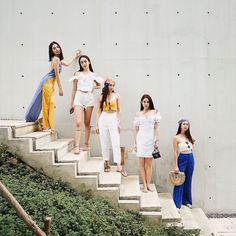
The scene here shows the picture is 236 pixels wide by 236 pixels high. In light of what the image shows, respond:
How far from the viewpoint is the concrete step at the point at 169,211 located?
4.75 m

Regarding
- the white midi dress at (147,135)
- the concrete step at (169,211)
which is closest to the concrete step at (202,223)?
the concrete step at (169,211)

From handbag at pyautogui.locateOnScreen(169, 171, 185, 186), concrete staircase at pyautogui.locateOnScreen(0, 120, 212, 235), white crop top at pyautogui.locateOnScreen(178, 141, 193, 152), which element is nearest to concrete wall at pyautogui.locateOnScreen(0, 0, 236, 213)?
white crop top at pyautogui.locateOnScreen(178, 141, 193, 152)

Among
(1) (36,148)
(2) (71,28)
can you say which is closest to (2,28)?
(2) (71,28)

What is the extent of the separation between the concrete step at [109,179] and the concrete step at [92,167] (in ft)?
0.47

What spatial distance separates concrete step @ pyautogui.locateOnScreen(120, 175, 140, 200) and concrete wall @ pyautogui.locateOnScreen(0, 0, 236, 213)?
2.62 feet

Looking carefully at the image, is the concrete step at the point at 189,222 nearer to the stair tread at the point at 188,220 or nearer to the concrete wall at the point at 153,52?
the stair tread at the point at 188,220

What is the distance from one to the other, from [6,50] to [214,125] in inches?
187

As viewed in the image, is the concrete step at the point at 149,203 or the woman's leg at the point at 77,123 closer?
the concrete step at the point at 149,203

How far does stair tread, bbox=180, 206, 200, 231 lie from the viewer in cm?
474

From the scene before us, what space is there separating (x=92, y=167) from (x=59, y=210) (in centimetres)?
152

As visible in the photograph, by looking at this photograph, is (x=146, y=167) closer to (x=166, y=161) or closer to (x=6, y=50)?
(x=166, y=161)

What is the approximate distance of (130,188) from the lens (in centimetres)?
524

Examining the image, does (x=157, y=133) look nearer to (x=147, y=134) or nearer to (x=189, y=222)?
(x=147, y=134)

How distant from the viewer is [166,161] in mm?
6457
